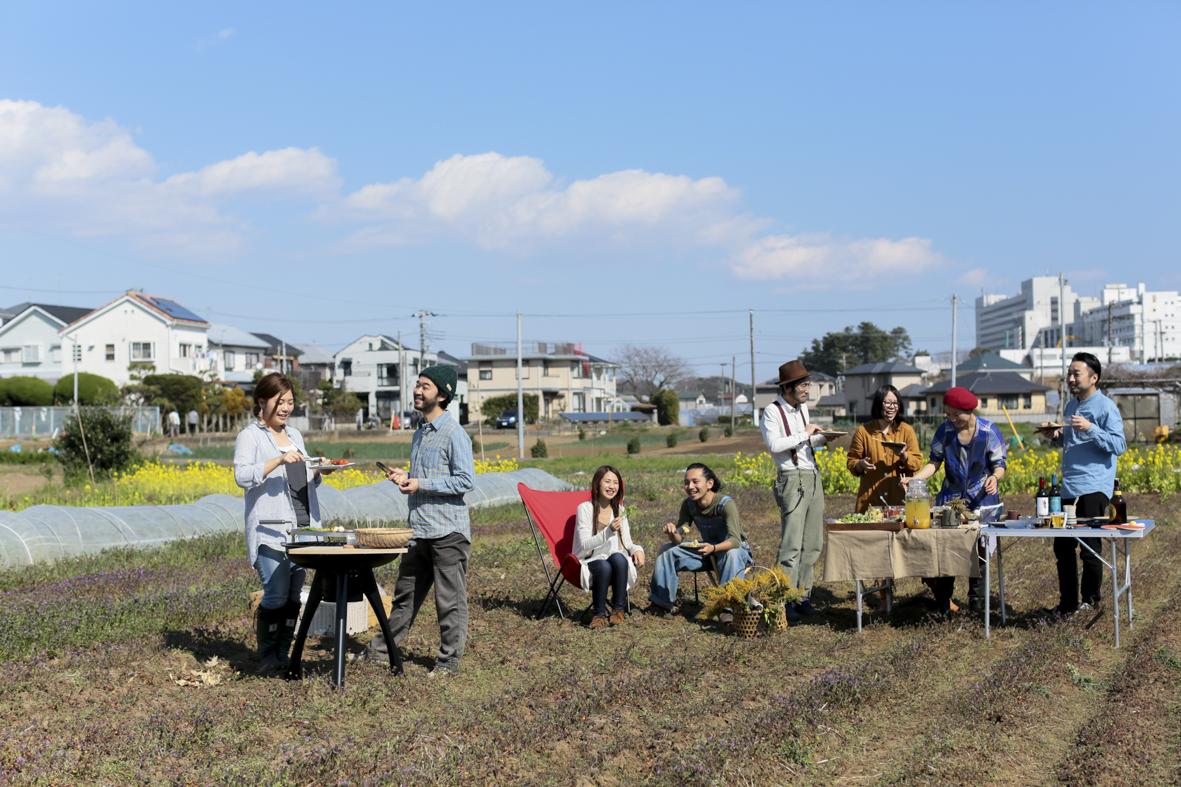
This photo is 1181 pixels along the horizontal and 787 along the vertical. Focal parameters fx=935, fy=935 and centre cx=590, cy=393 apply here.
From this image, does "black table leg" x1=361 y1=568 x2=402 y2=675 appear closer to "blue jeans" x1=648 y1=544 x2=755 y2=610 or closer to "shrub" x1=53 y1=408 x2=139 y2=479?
"blue jeans" x1=648 y1=544 x2=755 y2=610

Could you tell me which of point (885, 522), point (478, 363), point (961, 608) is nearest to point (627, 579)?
point (885, 522)

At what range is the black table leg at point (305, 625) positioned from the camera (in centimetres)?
511

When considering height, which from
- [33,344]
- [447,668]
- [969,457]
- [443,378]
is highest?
[33,344]

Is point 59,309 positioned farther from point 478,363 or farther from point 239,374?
point 478,363

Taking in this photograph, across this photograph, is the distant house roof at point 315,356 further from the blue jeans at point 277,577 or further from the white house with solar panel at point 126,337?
the blue jeans at point 277,577

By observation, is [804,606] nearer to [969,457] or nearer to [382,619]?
[969,457]

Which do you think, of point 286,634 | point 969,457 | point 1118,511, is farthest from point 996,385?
point 286,634

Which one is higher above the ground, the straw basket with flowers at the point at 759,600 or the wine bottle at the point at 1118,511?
the wine bottle at the point at 1118,511

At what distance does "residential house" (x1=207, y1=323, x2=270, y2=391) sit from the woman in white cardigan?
59.7 metres

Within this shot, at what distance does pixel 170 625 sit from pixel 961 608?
575 centimetres

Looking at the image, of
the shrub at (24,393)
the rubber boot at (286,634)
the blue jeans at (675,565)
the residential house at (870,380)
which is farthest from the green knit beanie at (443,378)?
the residential house at (870,380)

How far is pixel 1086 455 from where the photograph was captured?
6457 mm

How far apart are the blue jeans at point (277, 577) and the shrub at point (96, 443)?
12800 mm

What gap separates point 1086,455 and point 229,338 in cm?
6627
